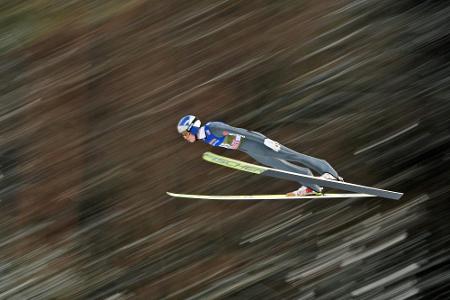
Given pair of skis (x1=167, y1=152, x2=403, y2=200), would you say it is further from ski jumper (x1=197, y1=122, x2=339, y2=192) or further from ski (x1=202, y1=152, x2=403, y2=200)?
ski jumper (x1=197, y1=122, x2=339, y2=192)

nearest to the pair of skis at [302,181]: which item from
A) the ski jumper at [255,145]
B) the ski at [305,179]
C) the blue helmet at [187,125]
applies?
the ski at [305,179]

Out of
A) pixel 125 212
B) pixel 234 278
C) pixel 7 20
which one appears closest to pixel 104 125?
pixel 125 212

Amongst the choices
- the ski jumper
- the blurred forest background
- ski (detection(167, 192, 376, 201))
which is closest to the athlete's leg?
the ski jumper

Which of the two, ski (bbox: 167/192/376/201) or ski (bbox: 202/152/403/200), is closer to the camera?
ski (bbox: 202/152/403/200)

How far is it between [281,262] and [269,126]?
8.09ft

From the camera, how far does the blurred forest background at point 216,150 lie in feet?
30.1

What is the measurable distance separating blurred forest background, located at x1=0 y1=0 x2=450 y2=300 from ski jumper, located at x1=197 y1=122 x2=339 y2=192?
1135mm

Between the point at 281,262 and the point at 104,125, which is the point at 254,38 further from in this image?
the point at 281,262

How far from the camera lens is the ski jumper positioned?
7895 mm

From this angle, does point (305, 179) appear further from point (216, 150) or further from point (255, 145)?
point (216, 150)

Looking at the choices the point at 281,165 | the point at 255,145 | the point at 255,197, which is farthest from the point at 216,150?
the point at 281,165

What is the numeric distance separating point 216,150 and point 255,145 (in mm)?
1410

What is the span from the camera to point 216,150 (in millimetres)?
9266

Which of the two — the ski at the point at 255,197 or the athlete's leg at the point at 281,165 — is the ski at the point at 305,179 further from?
the ski at the point at 255,197
